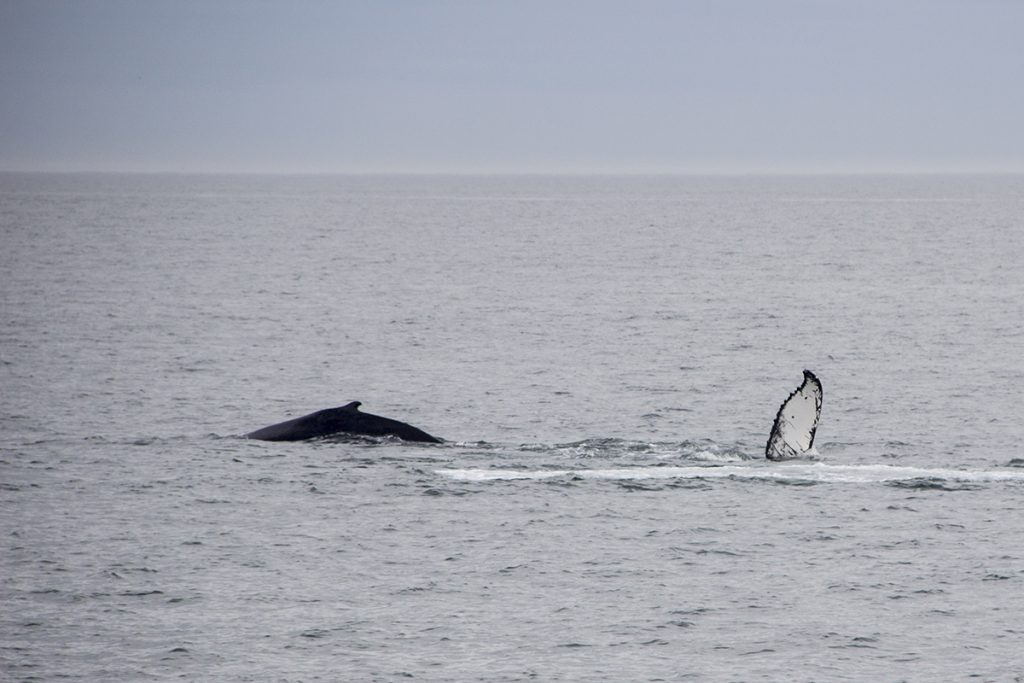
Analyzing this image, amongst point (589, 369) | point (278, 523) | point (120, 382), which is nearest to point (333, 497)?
point (278, 523)

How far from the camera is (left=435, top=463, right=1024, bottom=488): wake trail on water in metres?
26.7

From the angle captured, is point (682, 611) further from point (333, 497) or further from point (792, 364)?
point (792, 364)

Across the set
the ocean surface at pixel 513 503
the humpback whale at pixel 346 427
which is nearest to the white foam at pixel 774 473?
the ocean surface at pixel 513 503

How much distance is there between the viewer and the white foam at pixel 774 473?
26781 mm

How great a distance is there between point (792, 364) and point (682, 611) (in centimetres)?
3038

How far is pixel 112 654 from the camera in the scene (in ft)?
56.5

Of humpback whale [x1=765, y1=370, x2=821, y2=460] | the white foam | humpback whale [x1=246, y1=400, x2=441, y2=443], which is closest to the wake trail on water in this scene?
the white foam

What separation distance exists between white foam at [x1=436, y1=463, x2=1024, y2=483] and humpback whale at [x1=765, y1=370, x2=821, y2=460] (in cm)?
56

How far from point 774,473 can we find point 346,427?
335 inches

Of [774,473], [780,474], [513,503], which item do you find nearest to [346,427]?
[513,503]

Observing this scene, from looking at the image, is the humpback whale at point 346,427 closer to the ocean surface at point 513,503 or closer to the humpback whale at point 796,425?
the ocean surface at point 513,503

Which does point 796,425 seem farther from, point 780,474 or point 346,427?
point 346,427

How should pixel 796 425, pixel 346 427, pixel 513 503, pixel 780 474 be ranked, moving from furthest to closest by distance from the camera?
pixel 346 427 → pixel 796 425 → pixel 780 474 → pixel 513 503

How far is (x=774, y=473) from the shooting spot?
27062 millimetres
